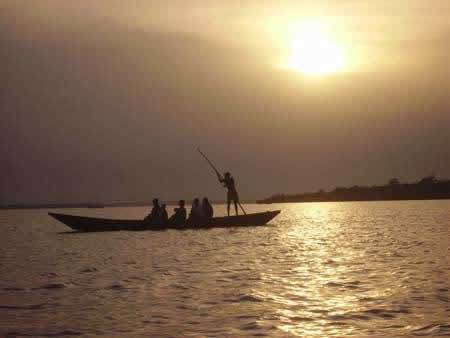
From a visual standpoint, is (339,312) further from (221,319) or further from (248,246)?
(248,246)

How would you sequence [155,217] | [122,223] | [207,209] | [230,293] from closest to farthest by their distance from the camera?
1. [230,293]
2. [122,223]
3. [155,217]
4. [207,209]

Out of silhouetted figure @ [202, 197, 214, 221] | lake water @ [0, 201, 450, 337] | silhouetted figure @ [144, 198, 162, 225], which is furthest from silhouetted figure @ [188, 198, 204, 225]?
lake water @ [0, 201, 450, 337]

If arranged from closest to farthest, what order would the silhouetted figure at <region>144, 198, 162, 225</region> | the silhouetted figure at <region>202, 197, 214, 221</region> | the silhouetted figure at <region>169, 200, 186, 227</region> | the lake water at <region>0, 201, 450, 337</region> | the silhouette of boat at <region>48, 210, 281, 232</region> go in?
the lake water at <region>0, 201, 450, 337</region> < the silhouette of boat at <region>48, 210, 281, 232</region> < the silhouetted figure at <region>144, 198, 162, 225</region> < the silhouetted figure at <region>202, 197, 214, 221</region> < the silhouetted figure at <region>169, 200, 186, 227</region>

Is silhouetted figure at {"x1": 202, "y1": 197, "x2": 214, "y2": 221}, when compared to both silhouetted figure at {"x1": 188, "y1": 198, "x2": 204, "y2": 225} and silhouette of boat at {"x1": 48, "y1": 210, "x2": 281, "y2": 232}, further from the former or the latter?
silhouette of boat at {"x1": 48, "y1": 210, "x2": 281, "y2": 232}

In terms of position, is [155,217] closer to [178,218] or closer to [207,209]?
[178,218]

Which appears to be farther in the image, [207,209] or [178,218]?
[178,218]

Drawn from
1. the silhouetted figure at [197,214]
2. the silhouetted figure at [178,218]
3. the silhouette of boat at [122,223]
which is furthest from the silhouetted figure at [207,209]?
→ the silhouetted figure at [178,218]

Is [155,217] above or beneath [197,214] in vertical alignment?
beneath

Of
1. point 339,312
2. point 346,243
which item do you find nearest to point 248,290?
point 339,312

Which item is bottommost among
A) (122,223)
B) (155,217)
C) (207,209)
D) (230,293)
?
(230,293)

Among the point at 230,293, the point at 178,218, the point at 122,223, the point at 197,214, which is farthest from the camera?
the point at 178,218

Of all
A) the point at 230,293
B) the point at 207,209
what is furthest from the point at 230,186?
the point at 230,293

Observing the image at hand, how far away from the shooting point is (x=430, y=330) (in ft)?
34.6

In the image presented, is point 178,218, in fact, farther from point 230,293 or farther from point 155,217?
point 230,293
